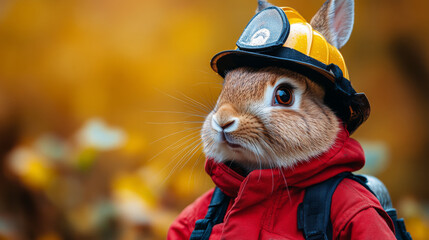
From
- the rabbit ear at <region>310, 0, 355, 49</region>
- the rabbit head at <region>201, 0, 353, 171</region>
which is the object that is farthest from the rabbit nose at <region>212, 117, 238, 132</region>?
the rabbit ear at <region>310, 0, 355, 49</region>

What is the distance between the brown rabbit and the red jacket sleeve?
96 mm

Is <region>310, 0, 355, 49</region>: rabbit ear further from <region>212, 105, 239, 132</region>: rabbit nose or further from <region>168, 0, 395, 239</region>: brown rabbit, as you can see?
<region>212, 105, 239, 132</region>: rabbit nose

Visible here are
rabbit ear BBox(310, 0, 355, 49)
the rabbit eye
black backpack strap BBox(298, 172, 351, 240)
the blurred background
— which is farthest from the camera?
the blurred background

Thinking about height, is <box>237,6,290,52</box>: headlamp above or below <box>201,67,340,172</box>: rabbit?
above

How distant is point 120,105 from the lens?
10.7 ft

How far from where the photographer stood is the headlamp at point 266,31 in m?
1.37

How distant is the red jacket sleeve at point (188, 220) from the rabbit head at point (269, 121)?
0.73 ft

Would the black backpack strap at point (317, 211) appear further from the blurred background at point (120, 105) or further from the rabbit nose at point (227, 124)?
the blurred background at point (120, 105)

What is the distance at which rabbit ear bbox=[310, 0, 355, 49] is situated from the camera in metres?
1.58

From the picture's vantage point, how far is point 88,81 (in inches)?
128

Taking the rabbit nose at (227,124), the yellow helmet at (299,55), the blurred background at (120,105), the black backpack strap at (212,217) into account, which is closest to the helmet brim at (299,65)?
the yellow helmet at (299,55)

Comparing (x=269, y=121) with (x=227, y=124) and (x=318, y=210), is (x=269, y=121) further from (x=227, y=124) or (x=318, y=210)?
(x=318, y=210)

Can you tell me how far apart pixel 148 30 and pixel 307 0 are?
1.23 meters

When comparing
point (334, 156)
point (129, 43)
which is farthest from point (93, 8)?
point (334, 156)
